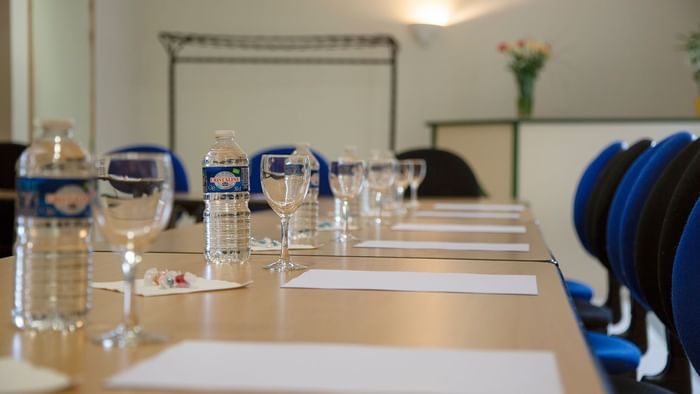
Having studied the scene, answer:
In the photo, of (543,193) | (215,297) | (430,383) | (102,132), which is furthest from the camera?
(102,132)

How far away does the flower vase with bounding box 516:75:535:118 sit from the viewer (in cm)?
558

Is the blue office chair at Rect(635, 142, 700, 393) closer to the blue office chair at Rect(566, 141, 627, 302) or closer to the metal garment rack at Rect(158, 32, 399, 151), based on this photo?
the blue office chair at Rect(566, 141, 627, 302)

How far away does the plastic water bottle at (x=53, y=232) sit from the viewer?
31.7 inches

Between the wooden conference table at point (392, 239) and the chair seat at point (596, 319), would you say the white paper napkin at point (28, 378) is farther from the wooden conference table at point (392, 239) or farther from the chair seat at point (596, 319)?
the chair seat at point (596, 319)

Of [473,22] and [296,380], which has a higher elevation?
[473,22]

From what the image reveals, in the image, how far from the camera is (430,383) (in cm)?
62

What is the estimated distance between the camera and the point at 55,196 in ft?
2.64

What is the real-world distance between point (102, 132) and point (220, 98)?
35.9 inches

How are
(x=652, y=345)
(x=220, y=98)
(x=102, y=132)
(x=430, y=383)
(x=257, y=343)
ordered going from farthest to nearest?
(x=220, y=98) < (x=102, y=132) < (x=652, y=345) < (x=257, y=343) < (x=430, y=383)

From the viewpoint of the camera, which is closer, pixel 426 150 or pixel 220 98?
Answer: pixel 426 150

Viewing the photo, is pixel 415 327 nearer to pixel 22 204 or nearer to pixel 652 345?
pixel 22 204

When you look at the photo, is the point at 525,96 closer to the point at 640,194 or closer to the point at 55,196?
the point at 640,194

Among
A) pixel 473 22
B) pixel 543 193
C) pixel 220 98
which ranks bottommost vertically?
pixel 543 193

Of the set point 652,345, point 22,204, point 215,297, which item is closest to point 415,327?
point 215,297
